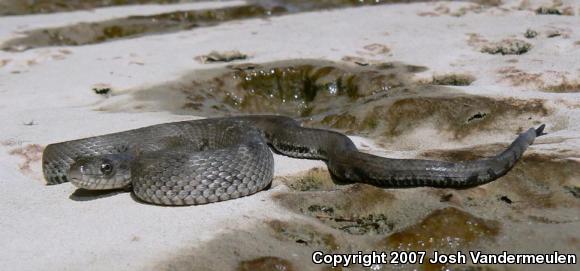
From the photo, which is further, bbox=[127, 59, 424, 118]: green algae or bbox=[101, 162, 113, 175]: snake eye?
bbox=[127, 59, 424, 118]: green algae

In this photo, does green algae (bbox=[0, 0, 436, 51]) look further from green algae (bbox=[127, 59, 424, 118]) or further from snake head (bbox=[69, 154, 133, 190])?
snake head (bbox=[69, 154, 133, 190])

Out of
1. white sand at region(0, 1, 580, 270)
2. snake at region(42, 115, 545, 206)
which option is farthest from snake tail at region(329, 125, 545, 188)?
white sand at region(0, 1, 580, 270)

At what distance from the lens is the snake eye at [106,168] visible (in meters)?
6.18

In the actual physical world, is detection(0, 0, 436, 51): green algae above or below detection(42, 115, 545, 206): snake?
below

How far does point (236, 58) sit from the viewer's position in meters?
11.7

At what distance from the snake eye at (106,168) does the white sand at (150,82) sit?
0.94ft

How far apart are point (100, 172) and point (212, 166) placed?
99cm

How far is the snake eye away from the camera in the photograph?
6180mm

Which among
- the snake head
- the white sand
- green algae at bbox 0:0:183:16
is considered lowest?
the white sand

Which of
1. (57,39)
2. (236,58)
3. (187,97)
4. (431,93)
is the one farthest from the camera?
(57,39)

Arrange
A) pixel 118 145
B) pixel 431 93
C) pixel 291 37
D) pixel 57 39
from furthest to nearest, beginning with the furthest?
pixel 57 39, pixel 291 37, pixel 431 93, pixel 118 145

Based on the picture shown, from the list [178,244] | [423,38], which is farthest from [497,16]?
[178,244]

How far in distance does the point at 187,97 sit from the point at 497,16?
6754 millimetres

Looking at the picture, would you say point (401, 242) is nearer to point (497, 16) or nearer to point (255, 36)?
point (255, 36)
